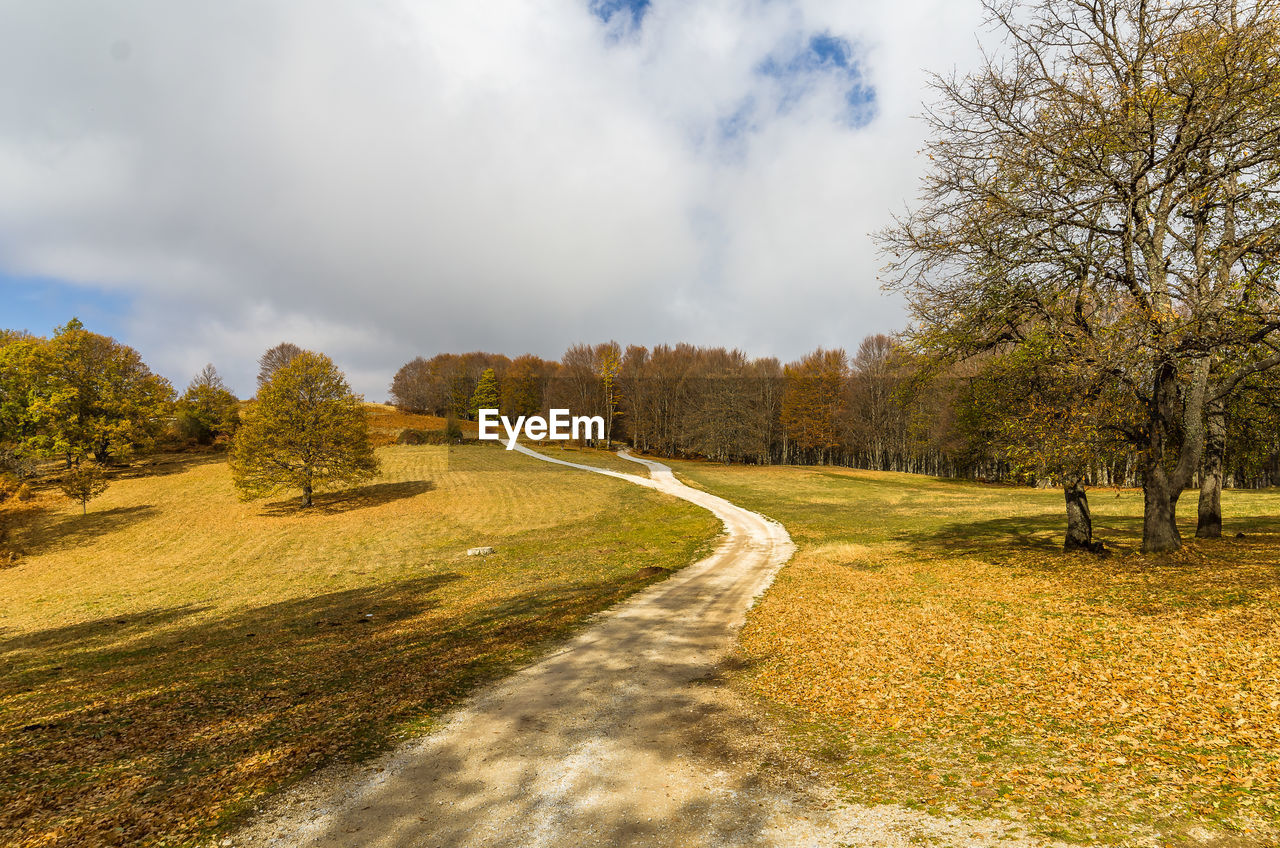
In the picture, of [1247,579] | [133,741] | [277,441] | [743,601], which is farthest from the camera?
[277,441]

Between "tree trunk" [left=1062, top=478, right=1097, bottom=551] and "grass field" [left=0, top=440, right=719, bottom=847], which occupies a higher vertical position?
"tree trunk" [left=1062, top=478, right=1097, bottom=551]

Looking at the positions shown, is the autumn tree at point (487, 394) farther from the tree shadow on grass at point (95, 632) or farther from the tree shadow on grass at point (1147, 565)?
the tree shadow on grass at point (1147, 565)

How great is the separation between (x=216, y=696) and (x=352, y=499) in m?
37.8

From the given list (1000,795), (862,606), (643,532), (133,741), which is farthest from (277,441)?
(1000,795)

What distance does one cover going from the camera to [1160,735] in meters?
6.39

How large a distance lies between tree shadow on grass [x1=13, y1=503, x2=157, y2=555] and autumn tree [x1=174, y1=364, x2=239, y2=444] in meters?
24.1

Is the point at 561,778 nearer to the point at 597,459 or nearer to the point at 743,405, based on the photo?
the point at 597,459

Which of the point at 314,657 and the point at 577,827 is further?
the point at 314,657

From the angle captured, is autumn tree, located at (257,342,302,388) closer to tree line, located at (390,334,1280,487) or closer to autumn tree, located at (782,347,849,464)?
tree line, located at (390,334,1280,487)

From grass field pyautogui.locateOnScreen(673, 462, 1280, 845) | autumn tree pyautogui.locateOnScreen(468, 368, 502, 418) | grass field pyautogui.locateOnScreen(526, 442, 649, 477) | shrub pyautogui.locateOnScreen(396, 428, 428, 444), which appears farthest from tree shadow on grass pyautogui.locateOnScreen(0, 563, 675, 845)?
autumn tree pyautogui.locateOnScreen(468, 368, 502, 418)

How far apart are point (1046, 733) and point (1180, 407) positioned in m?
13.0

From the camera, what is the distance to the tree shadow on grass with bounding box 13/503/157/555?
33438 millimetres

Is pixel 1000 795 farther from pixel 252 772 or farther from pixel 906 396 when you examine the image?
pixel 906 396

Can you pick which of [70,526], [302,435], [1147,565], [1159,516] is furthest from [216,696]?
[70,526]
